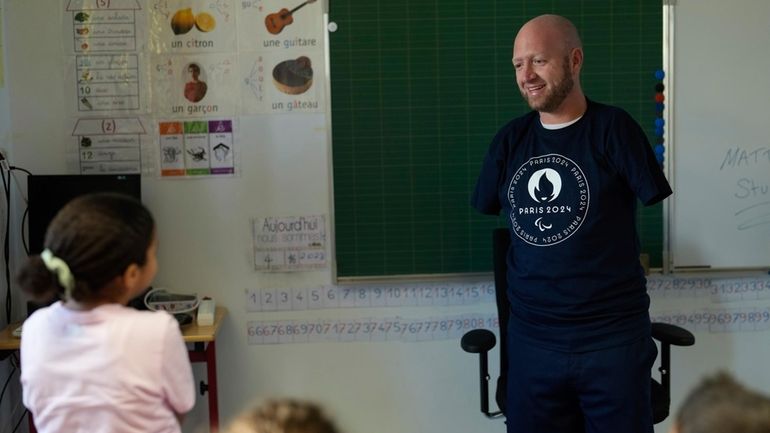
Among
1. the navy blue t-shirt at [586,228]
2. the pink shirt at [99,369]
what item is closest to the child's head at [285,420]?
the pink shirt at [99,369]

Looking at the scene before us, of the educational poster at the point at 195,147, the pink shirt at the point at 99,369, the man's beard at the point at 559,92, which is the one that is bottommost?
the pink shirt at the point at 99,369

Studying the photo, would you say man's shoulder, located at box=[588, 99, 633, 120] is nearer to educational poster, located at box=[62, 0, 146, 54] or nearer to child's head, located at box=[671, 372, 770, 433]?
child's head, located at box=[671, 372, 770, 433]

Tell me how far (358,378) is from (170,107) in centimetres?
132

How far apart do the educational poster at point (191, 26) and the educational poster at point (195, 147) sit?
0.93ft

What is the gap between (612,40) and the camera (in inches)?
110

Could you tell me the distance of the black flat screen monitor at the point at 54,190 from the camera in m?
2.60

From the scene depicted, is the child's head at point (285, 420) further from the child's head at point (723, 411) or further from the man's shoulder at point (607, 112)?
the man's shoulder at point (607, 112)

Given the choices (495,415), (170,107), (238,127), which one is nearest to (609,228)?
(495,415)

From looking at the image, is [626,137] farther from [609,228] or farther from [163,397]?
[163,397]

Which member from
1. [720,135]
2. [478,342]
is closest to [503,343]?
[478,342]

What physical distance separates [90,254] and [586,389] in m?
1.44

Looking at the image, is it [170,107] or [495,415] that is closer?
[495,415]

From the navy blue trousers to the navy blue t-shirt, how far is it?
44 millimetres

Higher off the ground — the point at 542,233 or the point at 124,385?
the point at 542,233
